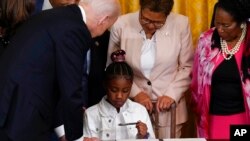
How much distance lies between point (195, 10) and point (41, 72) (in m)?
1.55

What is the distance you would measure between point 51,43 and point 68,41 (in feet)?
0.23

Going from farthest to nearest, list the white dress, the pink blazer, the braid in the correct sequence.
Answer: the pink blazer → the braid → the white dress

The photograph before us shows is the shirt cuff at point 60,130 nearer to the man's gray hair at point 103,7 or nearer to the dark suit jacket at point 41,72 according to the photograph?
the dark suit jacket at point 41,72

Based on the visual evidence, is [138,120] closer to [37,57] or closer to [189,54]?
[189,54]

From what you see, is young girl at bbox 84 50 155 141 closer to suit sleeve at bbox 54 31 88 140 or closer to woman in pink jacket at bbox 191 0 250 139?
woman in pink jacket at bbox 191 0 250 139

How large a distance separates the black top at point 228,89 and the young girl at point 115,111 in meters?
0.38

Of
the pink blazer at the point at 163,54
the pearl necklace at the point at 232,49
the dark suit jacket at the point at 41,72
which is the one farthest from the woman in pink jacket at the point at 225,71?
the dark suit jacket at the point at 41,72

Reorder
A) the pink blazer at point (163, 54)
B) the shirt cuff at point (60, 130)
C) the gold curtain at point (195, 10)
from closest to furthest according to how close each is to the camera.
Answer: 1. the shirt cuff at point (60, 130)
2. the pink blazer at point (163, 54)
3. the gold curtain at point (195, 10)

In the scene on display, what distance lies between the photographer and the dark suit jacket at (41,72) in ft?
6.28

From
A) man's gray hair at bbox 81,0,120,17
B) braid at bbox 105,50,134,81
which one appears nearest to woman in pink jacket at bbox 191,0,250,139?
braid at bbox 105,50,134,81

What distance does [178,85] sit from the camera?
282 cm

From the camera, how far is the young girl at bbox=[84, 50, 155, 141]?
2.55 metres

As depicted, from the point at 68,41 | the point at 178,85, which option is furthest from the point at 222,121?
the point at 68,41

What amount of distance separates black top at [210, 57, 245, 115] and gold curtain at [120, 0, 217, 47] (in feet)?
2.04
